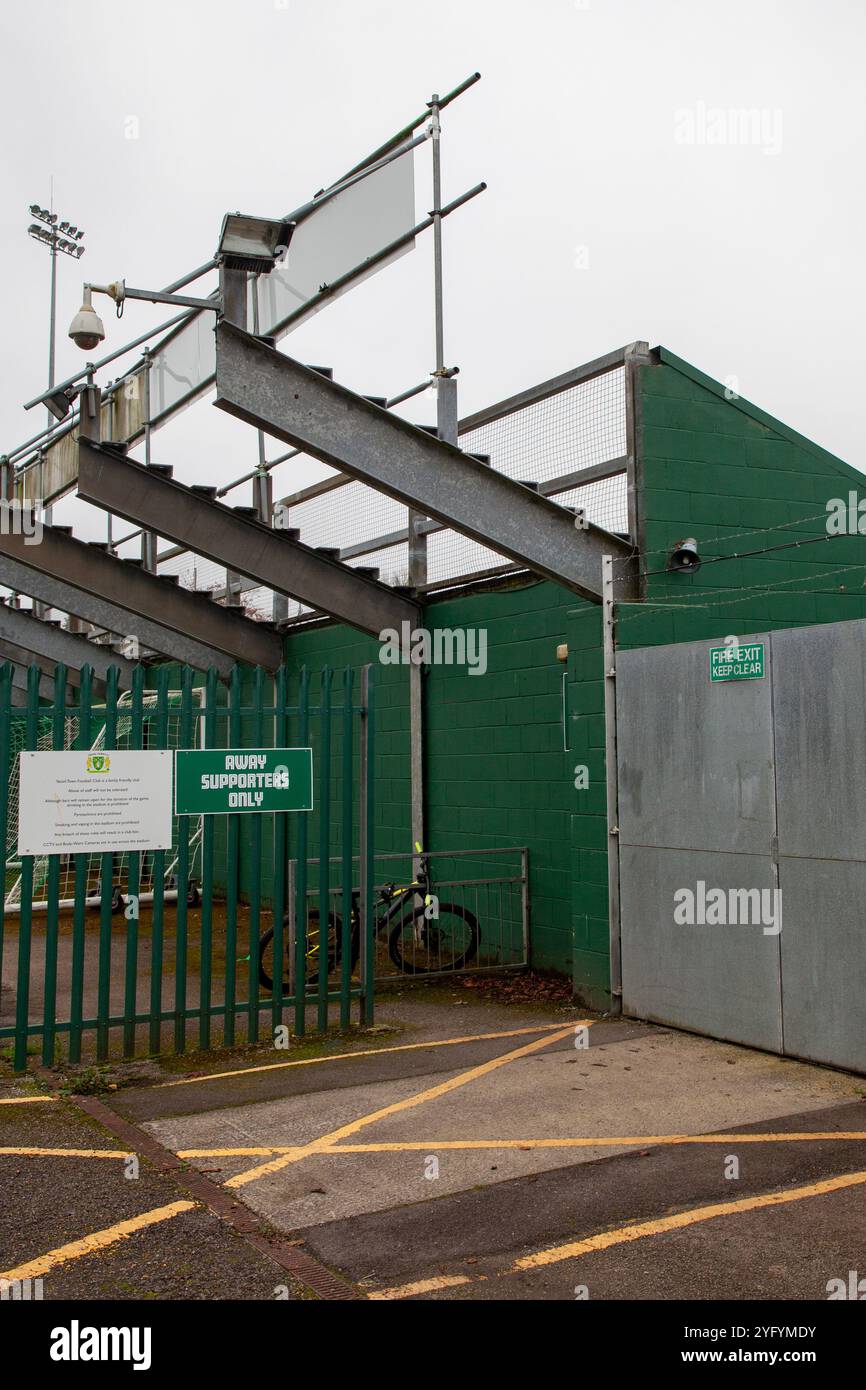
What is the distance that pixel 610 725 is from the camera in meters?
9.31

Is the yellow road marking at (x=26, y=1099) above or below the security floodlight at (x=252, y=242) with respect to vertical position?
below

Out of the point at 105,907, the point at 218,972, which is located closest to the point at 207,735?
the point at 105,907

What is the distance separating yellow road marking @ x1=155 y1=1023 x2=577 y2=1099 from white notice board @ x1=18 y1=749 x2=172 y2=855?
4.82 ft

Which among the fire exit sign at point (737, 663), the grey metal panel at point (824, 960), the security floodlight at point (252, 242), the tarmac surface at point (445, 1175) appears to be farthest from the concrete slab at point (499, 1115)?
the security floodlight at point (252, 242)

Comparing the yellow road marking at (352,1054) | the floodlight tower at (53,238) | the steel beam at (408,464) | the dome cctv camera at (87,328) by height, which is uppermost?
the floodlight tower at (53,238)

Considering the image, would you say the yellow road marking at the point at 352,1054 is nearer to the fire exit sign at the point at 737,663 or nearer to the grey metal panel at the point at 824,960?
the grey metal panel at the point at 824,960

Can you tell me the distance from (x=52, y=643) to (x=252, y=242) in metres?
12.7

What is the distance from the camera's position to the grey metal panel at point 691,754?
26.2 ft

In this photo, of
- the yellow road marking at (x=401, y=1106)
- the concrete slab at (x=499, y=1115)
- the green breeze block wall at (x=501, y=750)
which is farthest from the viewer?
the green breeze block wall at (x=501, y=750)

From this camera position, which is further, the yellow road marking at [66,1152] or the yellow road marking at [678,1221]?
the yellow road marking at [66,1152]

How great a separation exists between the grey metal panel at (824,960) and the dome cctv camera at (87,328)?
6.88 metres

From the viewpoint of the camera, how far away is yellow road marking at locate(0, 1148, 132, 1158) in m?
6.02

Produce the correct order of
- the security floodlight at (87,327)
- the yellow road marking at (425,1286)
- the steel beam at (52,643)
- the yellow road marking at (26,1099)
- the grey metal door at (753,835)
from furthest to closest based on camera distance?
the steel beam at (52,643), the security floodlight at (87,327), the grey metal door at (753,835), the yellow road marking at (26,1099), the yellow road marking at (425,1286)

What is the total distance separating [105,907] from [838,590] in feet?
22.9
